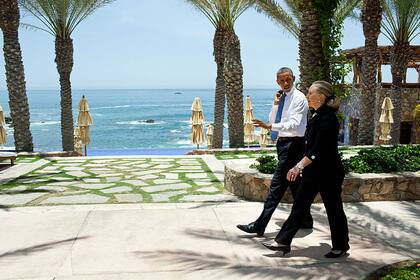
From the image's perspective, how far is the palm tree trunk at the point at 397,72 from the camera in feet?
61.0

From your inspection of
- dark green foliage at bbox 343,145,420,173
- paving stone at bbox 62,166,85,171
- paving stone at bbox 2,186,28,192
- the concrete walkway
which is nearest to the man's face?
the concrete walkway

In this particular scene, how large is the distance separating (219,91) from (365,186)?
12.0 m

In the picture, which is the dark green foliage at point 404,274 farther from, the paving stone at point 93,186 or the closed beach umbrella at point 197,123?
the closed beach umbrella at point 197,123

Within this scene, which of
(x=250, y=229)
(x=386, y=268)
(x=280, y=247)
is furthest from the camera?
(x=250, y=229)

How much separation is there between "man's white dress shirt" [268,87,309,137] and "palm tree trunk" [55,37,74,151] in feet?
48.4

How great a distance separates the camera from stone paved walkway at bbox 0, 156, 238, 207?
671 centimetres

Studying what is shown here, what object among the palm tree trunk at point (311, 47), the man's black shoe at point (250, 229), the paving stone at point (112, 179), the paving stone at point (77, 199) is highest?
the palm tree trunk at point (311, 47)

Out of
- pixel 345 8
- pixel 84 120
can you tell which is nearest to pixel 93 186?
pixel 84 120

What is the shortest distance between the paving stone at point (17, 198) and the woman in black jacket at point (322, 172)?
428 centimetres

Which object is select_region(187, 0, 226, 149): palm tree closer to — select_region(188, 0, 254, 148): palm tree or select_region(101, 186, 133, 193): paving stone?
select_region(188, 0, 254, 148): palm tree

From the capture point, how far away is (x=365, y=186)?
6.45 metres

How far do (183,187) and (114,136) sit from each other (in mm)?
64548

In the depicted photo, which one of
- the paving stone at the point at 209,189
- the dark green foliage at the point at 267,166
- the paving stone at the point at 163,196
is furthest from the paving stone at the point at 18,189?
the dark green foliage at the point at 267,166

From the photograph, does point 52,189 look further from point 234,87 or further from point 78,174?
point 234,87
